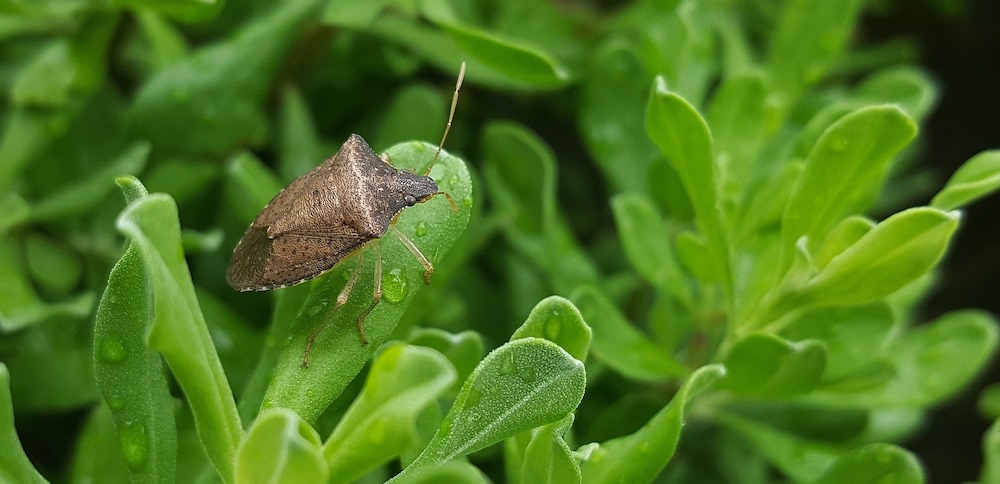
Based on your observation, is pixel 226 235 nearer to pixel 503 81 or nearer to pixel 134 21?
pixel 134 21

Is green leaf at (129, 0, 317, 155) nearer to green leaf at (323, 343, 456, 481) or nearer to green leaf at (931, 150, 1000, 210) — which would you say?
green leaf at (323, 343, 456, 481)

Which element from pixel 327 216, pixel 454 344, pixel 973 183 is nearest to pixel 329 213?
pixel 327 216

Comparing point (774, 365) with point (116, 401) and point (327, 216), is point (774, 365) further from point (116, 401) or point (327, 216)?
point (116, 401)

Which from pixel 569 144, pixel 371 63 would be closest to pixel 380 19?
pixel 371 63

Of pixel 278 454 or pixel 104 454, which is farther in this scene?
pixel 104 454

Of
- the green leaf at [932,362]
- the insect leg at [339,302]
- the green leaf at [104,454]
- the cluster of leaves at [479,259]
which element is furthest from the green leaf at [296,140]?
the green leaf at [932,362]

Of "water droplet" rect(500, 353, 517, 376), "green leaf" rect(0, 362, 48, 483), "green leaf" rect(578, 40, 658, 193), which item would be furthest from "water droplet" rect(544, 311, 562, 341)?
"green leaf" rect(578, 40, 658, 193)

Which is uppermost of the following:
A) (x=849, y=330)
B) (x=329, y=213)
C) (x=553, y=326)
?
(x=553, y=326)
